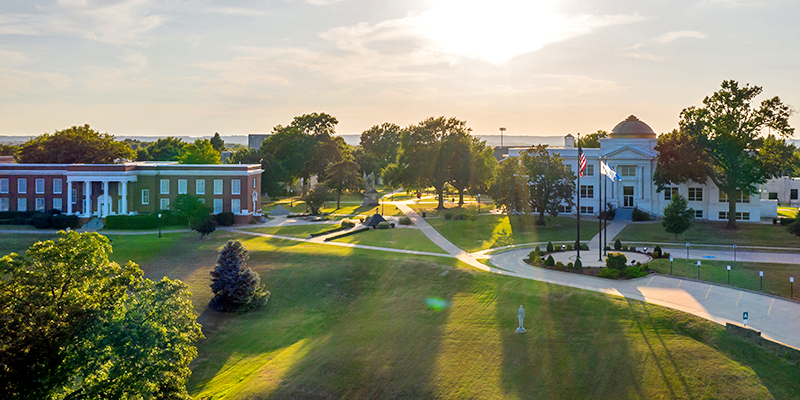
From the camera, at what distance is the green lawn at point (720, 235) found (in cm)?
5275

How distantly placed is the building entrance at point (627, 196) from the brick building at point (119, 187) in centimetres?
4658

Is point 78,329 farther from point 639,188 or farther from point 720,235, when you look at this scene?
point 639,188

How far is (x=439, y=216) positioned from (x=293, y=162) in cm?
3160

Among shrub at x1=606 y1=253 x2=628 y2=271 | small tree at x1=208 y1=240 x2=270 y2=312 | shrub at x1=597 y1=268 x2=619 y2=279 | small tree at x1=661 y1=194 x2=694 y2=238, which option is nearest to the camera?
small tree at x1=208 y1=240 x2=270 y2=312

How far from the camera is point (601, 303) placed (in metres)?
32.1

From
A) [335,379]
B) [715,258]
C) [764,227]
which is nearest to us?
[335,379]

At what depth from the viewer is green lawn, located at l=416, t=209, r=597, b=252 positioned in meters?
55.5

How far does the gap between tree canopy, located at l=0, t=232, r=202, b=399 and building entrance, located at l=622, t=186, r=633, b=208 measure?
65.0 metres

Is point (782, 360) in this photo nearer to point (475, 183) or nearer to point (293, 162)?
point (475, 183)

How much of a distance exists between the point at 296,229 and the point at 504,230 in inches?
894

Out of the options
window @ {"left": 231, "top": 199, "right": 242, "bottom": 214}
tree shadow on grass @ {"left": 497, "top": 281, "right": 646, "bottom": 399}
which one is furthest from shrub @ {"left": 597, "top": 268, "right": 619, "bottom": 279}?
window @ {"left": 231, "top": 199, "right": 242, "bottom": 214}

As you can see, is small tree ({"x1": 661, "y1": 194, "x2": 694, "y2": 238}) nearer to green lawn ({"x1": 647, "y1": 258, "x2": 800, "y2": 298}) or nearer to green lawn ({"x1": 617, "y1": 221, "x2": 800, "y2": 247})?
green lawn ({"x1": 617, "y1": 221, "x2": 800, "y2": 247})

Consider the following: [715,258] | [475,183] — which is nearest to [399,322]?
[715,258]

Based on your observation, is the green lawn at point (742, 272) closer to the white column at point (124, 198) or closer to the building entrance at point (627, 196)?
the building entrance at point (627, 196)
